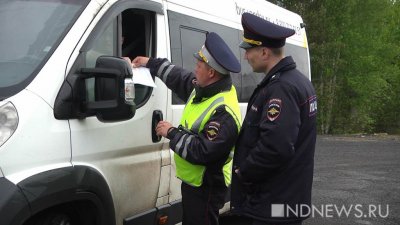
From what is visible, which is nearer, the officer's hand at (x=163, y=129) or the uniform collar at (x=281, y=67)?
the uniform collar at (x=281, y=67)

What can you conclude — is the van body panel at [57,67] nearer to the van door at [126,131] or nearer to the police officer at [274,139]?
Answer: the van door at [126,131]

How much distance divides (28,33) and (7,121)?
2.18 feet

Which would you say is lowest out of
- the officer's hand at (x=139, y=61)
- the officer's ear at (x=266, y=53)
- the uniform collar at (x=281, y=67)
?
the uniform collar at (x=281, y=67)

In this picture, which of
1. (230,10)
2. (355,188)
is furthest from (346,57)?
(230,10)

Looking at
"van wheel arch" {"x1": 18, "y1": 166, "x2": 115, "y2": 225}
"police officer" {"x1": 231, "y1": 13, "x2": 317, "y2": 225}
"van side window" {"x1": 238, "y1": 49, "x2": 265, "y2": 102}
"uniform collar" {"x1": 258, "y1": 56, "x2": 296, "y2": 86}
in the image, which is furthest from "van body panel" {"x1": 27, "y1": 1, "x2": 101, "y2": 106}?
"van side window" {"x1": 238, "y1": 49, "x2": 265, "y2": 102}

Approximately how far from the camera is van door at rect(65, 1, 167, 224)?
2971 millimetres

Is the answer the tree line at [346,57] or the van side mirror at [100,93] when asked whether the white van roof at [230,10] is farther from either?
the tree line at [346,57]

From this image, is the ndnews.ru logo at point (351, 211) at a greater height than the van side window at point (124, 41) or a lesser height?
lesser

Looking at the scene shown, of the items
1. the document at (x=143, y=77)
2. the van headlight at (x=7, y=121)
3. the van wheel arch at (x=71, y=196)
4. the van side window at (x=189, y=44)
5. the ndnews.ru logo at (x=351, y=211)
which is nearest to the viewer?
the van headlight at (x=7, y=121)

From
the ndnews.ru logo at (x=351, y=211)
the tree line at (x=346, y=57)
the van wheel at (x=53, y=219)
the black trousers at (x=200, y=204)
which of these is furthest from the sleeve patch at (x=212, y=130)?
the tree line at (x=346, y=57)

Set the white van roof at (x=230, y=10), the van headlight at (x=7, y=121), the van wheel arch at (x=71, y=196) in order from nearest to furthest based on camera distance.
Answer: the van headlight at (x=7, y=121) < the van wheel arch at (x=71, y=196) < the white van roof at (x=230, y=10)

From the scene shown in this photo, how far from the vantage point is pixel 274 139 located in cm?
243

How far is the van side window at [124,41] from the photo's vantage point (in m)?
2.99

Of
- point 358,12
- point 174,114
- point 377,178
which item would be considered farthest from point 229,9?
point 358,12
